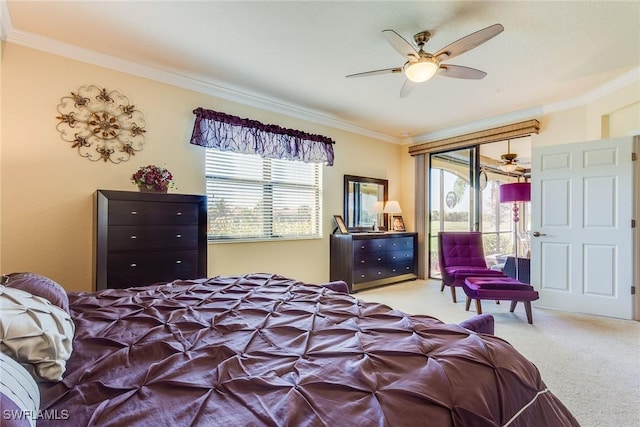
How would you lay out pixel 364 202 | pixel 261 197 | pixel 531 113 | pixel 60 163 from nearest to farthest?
pixel 60 163
pixel 261 197
pixel 531 113
pixel 364 202

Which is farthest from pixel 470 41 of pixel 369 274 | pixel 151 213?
pixel 369 274

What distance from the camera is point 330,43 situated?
9.09 feet

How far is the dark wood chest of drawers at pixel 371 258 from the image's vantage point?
4.62 meters

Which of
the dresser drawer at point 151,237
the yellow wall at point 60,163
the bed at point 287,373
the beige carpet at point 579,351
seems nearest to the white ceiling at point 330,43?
the yellow wall at point 60,163

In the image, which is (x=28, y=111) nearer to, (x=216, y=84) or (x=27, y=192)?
(x=27, y=192)

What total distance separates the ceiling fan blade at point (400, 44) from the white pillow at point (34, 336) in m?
2.39

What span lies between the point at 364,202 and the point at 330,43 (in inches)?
122

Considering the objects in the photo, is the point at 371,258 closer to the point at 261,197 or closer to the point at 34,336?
the point at 261,197

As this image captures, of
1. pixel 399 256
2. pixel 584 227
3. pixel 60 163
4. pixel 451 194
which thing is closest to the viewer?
pixel 60 163

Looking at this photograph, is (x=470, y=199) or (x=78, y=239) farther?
(x=470, y=199)

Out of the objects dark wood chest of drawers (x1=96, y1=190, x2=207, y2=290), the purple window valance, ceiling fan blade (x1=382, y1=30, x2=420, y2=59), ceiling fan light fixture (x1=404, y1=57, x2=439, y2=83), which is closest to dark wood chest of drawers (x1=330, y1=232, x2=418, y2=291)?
the purple window valance

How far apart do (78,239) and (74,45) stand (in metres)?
1.79

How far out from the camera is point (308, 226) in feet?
15.6

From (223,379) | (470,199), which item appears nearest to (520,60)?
(470,199)
